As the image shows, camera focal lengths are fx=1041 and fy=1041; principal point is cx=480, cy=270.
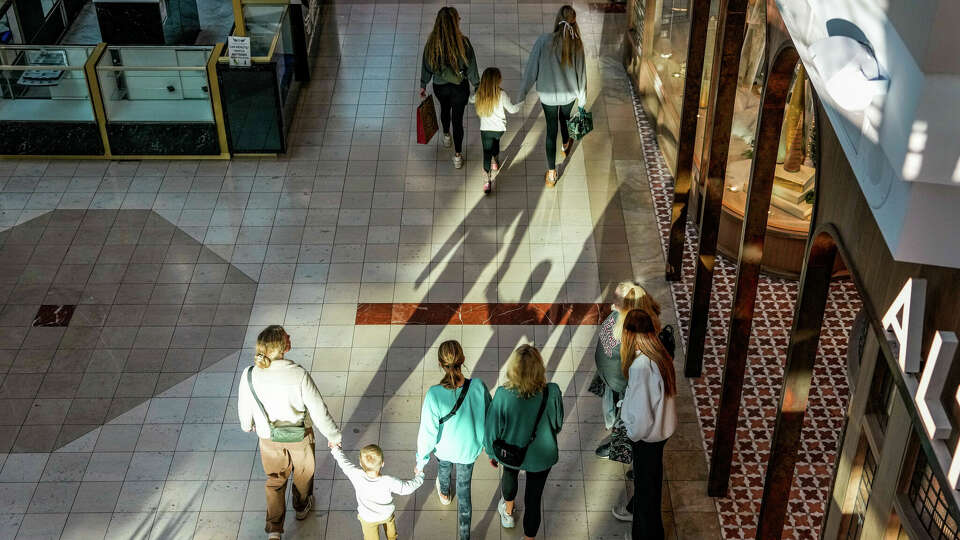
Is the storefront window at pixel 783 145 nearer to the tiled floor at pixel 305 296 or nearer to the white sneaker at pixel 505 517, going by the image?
the tiled floor at pixel 305 296

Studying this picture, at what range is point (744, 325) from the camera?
640 centimetres

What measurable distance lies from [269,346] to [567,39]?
488 centimetres

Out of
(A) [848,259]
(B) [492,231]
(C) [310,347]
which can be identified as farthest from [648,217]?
(A) [848,259]

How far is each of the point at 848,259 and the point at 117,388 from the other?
5.68 metres

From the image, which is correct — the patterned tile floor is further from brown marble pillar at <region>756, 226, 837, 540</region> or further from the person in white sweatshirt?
the person in white sweatshirt

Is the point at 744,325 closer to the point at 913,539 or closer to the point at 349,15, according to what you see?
the point at 913,539

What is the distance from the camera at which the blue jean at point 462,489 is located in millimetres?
6262

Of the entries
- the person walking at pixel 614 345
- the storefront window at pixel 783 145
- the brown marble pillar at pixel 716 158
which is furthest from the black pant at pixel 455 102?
the person walking at pixel 614 345

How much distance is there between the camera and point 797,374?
17.9 feet

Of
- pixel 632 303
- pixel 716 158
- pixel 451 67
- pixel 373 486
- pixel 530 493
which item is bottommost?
pixel 530 493

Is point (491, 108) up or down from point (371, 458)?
up

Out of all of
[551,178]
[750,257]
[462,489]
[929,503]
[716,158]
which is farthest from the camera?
[551,178]

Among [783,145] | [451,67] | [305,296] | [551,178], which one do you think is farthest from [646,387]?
[451,67]

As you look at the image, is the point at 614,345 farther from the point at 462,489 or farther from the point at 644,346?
the point at 462,489
